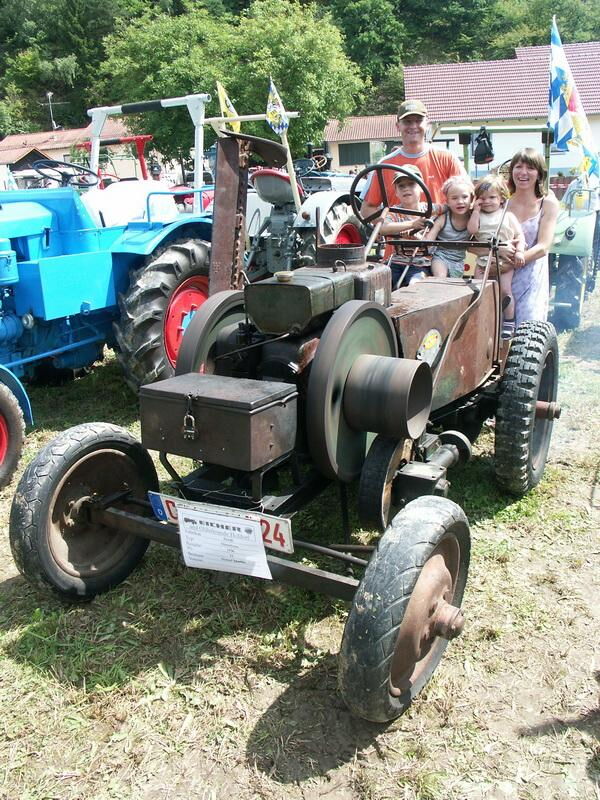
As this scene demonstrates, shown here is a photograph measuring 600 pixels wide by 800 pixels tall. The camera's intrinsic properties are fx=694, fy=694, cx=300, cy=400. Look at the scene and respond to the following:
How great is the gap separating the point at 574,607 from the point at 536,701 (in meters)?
0.64

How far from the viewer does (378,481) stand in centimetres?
275

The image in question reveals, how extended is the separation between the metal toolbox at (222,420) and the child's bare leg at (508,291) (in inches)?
85.9

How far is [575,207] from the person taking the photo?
7.45 metres

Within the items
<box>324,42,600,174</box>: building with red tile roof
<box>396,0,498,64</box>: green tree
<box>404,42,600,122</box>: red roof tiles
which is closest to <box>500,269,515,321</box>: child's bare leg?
<box>324,42,600,174</box>: building with red tile roof

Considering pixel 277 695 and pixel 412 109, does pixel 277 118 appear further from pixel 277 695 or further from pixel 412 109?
pixel 277 695

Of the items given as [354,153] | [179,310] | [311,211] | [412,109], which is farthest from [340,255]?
[354,153]

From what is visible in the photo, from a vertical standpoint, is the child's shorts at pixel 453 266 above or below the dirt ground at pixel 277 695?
above

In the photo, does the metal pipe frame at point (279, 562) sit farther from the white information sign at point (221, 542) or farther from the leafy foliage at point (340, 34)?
the leafy foliage at point (340, 34)

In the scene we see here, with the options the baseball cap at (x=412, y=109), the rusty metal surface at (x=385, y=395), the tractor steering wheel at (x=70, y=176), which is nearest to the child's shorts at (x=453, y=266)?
the baseball cap at (x=412, y=109)

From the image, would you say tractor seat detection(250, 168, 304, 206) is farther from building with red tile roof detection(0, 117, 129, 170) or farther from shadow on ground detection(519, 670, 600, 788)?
building with red tile roof detection(0, 117, 129, 170)

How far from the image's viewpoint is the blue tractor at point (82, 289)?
464 cm

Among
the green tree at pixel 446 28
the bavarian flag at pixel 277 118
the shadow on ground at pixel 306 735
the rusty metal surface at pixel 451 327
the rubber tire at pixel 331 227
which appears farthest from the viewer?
the green tree at pixel 446 28

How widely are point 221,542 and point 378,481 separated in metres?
0.67

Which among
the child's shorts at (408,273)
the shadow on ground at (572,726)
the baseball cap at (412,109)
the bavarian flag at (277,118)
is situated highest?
the bavarian flag at (277,118)
